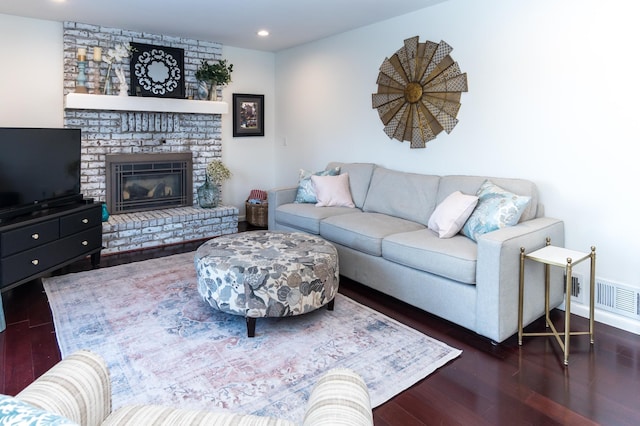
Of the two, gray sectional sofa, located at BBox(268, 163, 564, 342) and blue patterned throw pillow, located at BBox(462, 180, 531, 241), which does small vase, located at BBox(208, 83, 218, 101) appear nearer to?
gray sectional sofa, located at BBox(268, 163, 564, 342)

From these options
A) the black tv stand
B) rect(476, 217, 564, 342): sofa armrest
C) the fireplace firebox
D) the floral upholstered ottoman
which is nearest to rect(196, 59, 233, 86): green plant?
the fireplace firebox

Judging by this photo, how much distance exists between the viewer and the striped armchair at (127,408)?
3.35 ft

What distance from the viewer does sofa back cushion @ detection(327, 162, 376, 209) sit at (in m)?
4.32

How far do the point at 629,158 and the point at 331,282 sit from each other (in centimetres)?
206

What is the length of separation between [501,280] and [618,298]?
99cm

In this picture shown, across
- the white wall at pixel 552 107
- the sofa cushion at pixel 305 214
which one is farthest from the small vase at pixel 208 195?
the white wall at pixel 552 107

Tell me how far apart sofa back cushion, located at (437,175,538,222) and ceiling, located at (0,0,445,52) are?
1.57m

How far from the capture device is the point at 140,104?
189 inches

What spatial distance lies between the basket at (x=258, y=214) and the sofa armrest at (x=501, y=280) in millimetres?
3379

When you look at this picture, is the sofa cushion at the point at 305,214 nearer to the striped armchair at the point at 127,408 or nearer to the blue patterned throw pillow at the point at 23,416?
the striped armchair at the point at 127,408

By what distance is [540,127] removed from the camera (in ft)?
10.3

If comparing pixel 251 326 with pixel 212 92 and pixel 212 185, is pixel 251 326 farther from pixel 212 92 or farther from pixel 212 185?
pixel 212 92

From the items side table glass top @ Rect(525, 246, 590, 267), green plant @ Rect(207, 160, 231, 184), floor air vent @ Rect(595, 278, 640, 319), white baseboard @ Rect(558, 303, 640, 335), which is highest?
green plant @ Rect(207, 160, 231, 184)

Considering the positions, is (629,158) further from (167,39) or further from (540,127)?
(167,39)
